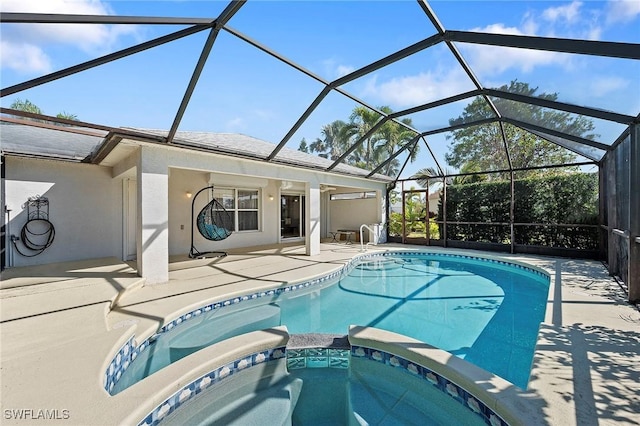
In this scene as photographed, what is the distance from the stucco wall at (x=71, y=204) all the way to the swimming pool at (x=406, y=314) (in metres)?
5.22

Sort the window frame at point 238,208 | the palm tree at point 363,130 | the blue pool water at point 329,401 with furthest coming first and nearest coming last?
the palm tree at point 363,130 < the window frame at point 238,208 < the blue pool water at point 329,401

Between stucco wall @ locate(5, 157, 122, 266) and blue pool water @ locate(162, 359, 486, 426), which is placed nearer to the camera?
blue pool water @ locate(162, 359, 486, 426)

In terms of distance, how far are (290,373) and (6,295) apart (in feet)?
16.2

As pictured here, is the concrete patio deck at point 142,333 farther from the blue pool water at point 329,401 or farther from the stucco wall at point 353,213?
the stucco wall at point 353,213

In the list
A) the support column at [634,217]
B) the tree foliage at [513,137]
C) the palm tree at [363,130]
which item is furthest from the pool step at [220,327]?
the palm tree at [363,130]

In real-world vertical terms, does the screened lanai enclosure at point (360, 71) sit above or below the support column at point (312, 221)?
above

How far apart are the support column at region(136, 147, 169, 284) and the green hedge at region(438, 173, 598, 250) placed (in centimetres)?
1047

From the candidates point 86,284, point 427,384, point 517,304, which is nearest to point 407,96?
point 517,304

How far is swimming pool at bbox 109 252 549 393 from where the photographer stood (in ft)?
12.4

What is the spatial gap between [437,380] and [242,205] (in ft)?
30.0

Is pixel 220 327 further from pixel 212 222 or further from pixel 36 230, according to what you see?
pixel 36 230

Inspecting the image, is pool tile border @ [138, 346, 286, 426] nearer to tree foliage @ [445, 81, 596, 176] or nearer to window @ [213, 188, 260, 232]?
tree foliage @ [445, 81, 596, 176]

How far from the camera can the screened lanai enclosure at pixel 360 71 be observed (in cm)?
379

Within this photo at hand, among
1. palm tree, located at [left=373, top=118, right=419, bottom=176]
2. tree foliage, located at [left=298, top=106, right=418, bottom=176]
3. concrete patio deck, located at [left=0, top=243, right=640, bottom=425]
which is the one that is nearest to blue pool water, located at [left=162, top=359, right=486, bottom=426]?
concrete patio deck, located at [left=0, top=243, right=640, bottom=425]
